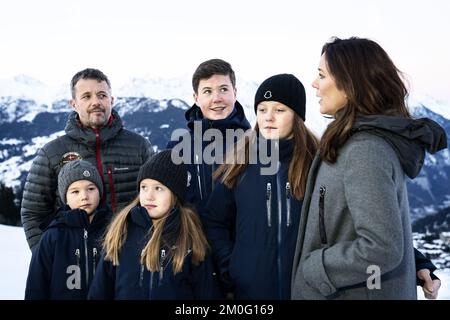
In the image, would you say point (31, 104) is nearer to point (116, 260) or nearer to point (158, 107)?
point (158, 107)

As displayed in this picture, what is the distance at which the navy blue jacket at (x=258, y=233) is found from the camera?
9.39ft

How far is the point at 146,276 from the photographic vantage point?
2967mm

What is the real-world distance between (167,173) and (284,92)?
2.95 ft

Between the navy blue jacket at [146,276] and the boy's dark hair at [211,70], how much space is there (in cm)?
132

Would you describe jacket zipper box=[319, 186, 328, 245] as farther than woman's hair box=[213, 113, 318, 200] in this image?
No

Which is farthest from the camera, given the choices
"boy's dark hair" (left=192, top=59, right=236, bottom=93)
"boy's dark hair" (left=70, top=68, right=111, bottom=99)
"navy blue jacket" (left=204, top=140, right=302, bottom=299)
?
"boy's dark hair" (left=70, top=68, right=111, bottom=99)

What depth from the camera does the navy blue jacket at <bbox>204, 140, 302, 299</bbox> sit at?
2863 mm

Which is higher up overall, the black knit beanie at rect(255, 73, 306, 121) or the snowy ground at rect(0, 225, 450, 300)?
the black knit beanie at rect(255, 73, 306, 121)

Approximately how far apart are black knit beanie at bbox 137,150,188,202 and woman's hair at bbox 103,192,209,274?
14 centimetres

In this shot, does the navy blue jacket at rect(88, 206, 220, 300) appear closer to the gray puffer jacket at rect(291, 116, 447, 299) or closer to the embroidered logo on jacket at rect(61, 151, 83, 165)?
the gray puffer jacket at rect(291, 116, 447, 299)

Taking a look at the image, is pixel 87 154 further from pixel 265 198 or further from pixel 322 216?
pixel 322 216

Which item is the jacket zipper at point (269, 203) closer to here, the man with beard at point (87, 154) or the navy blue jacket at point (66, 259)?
the navy blue jacket at point (66, 259)

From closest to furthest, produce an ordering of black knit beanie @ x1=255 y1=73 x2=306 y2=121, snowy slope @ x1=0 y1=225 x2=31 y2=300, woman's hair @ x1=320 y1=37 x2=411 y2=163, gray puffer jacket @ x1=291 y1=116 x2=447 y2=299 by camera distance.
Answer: gray puffer jacket @ x1=291 y1=116 x2=447 y2=299, woman's hair @ x1=320 y1=37 x2=411 y2=163, black knit beanie @ x1=255 y1=73 x2=306 y2=121, snowy slope @ x1=0 y1=225 x2=31 y2=300

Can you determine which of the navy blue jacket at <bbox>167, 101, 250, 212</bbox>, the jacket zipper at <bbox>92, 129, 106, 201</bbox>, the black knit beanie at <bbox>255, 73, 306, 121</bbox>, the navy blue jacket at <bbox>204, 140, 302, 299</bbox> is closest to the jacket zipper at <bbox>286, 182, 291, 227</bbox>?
the navy blue jacket at <bbox>204, 140, 302, 299</bbox>
